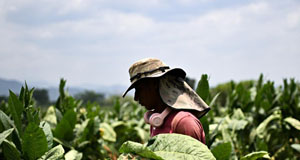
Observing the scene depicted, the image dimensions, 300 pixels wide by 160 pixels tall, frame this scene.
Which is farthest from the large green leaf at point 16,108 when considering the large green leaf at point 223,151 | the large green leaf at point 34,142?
the large green leaf at point 223,151

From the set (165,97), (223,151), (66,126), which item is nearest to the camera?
(165,97)

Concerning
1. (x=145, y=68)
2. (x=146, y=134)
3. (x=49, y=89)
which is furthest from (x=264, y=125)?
(x=49, y=89)

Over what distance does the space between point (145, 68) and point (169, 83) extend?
168 millimetres

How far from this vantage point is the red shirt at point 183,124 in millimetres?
1749

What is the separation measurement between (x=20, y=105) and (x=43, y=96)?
66.9 feet

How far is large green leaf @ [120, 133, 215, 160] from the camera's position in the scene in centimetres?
142

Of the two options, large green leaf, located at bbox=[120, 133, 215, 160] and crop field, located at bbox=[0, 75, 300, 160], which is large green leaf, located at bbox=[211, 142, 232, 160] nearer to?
crop field, located at bbox=[0, 75, 300, 160]

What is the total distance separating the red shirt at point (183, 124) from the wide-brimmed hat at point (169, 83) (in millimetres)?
51

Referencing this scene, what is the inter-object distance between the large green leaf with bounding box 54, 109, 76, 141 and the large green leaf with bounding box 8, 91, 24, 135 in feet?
2.64

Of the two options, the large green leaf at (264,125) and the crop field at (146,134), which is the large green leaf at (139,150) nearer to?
the crop field at (146,134)

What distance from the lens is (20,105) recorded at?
93.4 inches

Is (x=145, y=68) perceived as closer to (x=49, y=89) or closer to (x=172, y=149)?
(x=172, y=149)

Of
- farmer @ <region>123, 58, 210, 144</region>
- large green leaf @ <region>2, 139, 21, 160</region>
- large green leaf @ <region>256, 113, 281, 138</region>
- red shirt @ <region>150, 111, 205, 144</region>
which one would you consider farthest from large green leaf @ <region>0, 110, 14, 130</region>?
large green leaf @ <region>256, 113, 281, 138</region>

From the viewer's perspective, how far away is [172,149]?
1467 millimetres
